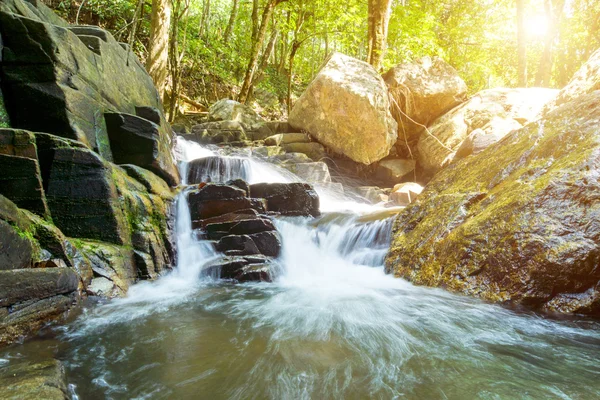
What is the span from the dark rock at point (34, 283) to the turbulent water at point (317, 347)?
38cm

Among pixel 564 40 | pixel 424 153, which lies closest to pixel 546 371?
pixel 424 153

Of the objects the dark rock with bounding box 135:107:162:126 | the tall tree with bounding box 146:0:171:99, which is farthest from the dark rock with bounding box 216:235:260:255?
the tall tree with bounding box 146:0:171:99

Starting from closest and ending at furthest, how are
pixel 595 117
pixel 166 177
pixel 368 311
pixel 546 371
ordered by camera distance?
pixel 546 371 < pixel 368 311 < pixel 595 117 < pixel 166 177

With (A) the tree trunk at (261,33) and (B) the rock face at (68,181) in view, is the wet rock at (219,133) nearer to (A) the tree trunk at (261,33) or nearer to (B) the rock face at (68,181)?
(A) the tree trunk at (261,33)

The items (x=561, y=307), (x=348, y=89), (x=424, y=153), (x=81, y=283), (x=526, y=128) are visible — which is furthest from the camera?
(x=424, y=153)

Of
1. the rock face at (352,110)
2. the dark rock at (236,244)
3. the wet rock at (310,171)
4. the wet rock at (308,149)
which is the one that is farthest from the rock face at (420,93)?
the dark rock at (236,244)

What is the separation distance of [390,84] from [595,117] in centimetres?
893

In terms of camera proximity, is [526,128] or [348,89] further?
[348,89]

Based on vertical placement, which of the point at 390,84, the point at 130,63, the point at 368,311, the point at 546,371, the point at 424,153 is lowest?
the point at 368,311

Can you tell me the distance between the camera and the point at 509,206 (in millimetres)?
4160

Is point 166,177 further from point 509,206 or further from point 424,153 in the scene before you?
point 424,153

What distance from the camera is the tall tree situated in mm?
9078

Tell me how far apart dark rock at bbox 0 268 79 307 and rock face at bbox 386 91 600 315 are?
428 centimetres

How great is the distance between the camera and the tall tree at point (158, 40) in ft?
29.8
